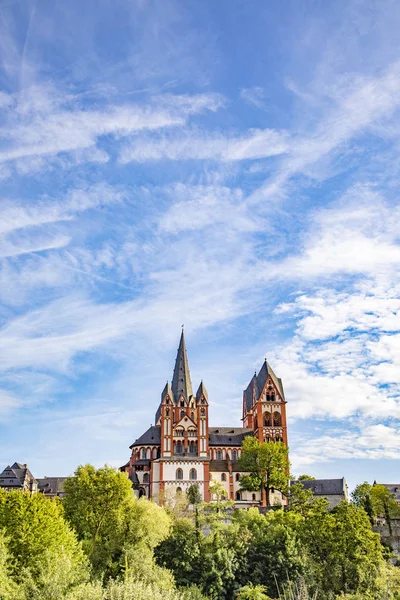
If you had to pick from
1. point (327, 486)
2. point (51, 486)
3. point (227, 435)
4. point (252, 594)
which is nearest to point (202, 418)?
point (227, 435)

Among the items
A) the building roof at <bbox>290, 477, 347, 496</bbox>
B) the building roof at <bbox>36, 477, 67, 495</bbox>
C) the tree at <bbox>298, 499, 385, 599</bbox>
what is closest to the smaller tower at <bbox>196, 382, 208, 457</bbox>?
the building roof at <bbox>290, 477, 347, 496</bbox>

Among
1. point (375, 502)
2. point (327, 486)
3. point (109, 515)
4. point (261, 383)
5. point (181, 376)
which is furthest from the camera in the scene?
point (261, 383)

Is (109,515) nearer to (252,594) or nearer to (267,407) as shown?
(252,594)

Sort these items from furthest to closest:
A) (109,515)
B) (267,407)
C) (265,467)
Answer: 1. (267,407)
2. (265,467)
3. (109,515)

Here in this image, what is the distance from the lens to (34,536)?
45906 millimetres

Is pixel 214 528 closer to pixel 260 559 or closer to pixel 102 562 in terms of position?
pixel 260 559

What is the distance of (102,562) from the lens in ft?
176

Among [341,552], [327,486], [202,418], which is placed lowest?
[341,552]

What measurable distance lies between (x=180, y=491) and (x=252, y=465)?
12416 mm

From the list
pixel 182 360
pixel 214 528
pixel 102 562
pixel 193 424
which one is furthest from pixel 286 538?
pixel 182 360

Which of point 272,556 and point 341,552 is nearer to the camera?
point 341,552

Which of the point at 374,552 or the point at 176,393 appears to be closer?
the point at 374,552

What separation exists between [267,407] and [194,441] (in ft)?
50.2

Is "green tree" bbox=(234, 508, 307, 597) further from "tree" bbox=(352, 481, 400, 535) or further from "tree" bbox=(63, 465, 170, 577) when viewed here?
"tree" bbox=(352, 481, 400, 535)
